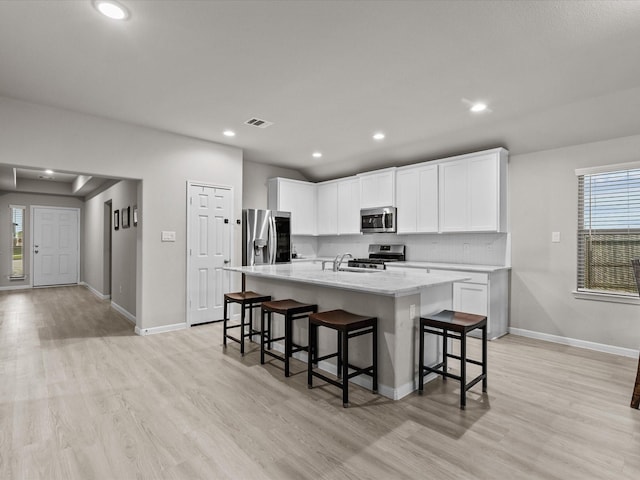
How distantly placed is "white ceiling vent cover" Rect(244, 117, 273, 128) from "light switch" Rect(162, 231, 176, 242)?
1820 millimetres

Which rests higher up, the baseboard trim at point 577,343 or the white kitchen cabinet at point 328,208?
the white kitchen cabinet at point 328,208

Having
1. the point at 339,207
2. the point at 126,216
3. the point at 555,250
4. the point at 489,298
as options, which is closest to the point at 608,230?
the point at 555,250

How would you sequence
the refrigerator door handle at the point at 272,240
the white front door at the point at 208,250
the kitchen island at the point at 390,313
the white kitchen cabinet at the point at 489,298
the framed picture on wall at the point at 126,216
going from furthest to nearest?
the refrigerator door handle at the point at 272,240 < the framed picture on wall at the point at 126,216 < the white front door at the point at 208,250 < the white kitchen cabinet at the point at 489,298 < the kitchen island at the point at 390,313

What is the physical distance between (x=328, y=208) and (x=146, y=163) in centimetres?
336

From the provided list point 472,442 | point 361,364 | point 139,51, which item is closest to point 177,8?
point 139,51

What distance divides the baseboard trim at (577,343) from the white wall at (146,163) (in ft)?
14.4

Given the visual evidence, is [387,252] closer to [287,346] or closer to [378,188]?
[378,188]

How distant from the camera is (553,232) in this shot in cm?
429

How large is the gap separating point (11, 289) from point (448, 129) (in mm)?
10255

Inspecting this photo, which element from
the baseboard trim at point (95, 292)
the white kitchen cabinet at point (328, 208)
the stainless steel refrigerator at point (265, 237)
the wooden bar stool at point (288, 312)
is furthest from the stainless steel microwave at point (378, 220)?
the baseboard trim at point (95, 292)

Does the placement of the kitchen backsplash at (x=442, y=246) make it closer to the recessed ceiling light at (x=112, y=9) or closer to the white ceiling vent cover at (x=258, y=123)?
the white ceiling vent cover at (x=258, y=123)

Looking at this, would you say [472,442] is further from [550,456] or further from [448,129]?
[448,129]

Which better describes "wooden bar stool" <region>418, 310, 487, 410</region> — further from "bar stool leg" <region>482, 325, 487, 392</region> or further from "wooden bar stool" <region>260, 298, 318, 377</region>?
"wooden bar stool" <region>260, 298, 318, 377</region>

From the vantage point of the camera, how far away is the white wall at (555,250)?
384 cm
